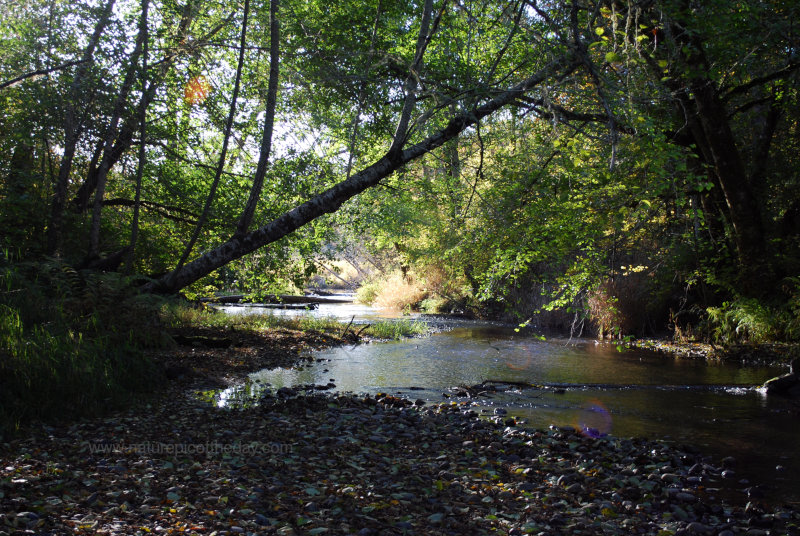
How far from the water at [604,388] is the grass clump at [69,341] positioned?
1626mm

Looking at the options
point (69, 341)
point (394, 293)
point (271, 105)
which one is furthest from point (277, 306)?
point (69, 341)

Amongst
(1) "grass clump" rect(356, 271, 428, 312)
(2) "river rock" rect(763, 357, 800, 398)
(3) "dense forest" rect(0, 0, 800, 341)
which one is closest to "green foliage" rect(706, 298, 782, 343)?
(3) "dense forest" rect(0, 0, 800, 341)

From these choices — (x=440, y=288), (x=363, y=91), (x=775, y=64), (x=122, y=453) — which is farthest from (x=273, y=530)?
(x=440, y=288)

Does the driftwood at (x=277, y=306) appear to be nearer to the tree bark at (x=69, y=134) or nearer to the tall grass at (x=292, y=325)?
the tall grass at (x=292, y=325)

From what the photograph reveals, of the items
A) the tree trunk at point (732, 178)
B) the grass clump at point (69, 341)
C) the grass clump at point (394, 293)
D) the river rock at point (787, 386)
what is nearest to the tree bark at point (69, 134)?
the grass clump at point (69, 341)

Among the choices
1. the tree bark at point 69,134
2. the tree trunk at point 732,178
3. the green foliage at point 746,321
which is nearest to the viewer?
the tree bark at point 69,134

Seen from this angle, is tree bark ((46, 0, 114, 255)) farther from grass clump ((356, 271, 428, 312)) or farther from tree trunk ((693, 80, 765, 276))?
grass clump ((356, 271, 428, 312))

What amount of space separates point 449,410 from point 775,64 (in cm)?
1099

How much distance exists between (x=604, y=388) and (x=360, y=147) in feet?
27.3

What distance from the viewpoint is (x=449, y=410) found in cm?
791

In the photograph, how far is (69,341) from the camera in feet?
22.2

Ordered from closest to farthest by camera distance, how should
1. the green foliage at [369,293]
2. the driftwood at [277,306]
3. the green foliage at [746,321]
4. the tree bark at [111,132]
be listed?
1. the tree bark at [111,132]
2. the green foliage at [746,321]
3. the driftwood at [277,306]
4. the green foliage at [369,293]

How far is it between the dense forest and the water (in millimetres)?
1693

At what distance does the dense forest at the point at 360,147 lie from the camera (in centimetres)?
907
